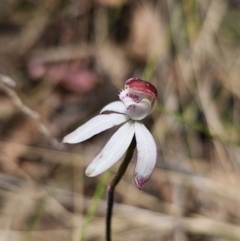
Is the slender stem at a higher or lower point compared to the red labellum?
lower

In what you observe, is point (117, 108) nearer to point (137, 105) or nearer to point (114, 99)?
point (137, 105)

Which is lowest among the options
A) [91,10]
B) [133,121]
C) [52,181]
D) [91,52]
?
[133,121]

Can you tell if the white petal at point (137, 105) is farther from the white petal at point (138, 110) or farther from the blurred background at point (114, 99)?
the blurred background at point (114, 99)

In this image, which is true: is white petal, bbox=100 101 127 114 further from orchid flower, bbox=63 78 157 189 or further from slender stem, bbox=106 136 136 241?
slender stem, bbox=106 136 136 241

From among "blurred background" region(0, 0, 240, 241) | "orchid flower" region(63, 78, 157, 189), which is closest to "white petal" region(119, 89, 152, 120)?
"orchid flower" region(63, 78, 157, 189)

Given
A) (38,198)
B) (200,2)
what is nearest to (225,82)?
(200,2)

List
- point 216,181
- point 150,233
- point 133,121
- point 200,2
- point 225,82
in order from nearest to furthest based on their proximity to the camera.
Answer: point 133,121, point 150,233, point 216,181, point 225,82, point 200,2

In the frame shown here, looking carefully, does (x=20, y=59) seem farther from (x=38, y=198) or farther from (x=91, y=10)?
(x=38, y=198)
